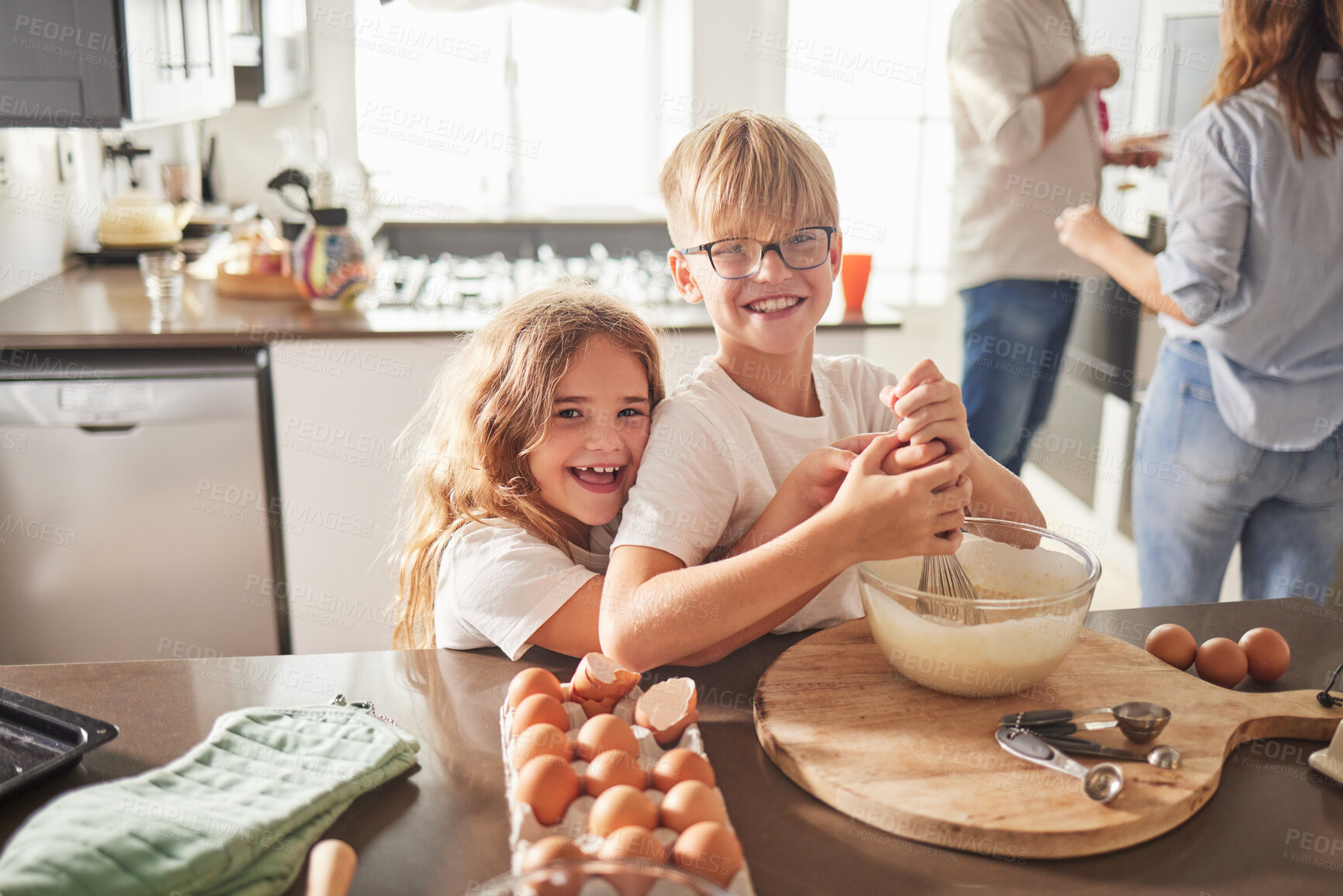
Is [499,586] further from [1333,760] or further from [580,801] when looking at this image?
[1333,760]

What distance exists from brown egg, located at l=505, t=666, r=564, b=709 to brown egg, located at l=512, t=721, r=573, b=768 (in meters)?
0.07

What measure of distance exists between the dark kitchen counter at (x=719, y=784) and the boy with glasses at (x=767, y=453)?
87 mm

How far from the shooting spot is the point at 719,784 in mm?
776

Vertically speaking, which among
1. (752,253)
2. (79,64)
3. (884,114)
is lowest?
(752,253)

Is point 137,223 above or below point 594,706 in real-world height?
above

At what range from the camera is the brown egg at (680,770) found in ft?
2.34

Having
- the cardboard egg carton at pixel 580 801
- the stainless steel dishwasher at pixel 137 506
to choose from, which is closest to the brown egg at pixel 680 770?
the cardboard egg carton at pixel 580 801

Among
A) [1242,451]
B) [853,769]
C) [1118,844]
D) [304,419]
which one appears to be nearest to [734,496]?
[853,769]

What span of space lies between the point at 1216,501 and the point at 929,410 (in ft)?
3.32

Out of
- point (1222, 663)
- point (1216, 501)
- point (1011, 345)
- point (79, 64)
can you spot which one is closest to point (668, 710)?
point (1222, 663)

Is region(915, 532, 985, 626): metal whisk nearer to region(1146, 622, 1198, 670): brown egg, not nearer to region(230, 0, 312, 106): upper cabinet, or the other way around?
region(1146, 622, 1198, 670): brown egg

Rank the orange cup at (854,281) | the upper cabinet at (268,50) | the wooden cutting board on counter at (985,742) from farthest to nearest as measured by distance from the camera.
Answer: the upper cabinet at (268,50)
the orange cup at (854,281)
the wooden cutting board on counter at (985,742)

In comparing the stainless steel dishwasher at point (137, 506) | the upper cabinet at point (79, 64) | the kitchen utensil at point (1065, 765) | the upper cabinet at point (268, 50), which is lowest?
the stainless steel dishwasher at point (137, 506)

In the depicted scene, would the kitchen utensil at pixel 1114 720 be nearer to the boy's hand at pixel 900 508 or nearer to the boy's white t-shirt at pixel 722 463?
the boy's hand at pixel 900 508
